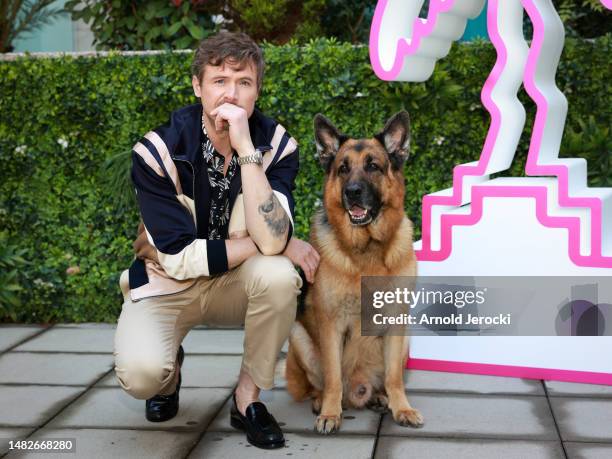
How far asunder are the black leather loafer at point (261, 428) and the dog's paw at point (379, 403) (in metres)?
0.58

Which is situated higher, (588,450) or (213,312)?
(213,312)

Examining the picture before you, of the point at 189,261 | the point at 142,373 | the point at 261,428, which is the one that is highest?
the point at 189,261

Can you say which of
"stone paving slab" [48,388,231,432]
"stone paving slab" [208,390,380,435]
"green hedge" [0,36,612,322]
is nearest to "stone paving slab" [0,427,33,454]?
"stone paving slab" [48,388,231,432]

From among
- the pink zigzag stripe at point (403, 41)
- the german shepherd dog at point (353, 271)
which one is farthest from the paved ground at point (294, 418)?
the pink zigzag stripe at point (403, 41)

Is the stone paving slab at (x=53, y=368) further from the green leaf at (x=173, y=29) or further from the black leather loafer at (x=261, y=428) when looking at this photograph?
the green leaf at (x=173, y=29)

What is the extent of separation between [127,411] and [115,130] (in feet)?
7.79

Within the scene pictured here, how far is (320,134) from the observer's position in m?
3.85

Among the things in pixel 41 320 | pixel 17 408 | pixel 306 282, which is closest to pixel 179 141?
pixel 306 282

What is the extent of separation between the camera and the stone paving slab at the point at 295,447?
3.35 m

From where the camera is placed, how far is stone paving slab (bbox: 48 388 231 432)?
3.70m

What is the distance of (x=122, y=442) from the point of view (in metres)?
3.49

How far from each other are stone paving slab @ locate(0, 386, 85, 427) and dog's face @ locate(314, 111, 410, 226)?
162 cm

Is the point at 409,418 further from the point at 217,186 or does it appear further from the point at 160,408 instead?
the point at 217,186

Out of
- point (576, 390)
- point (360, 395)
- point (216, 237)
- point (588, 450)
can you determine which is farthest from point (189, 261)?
point (576, 390)
